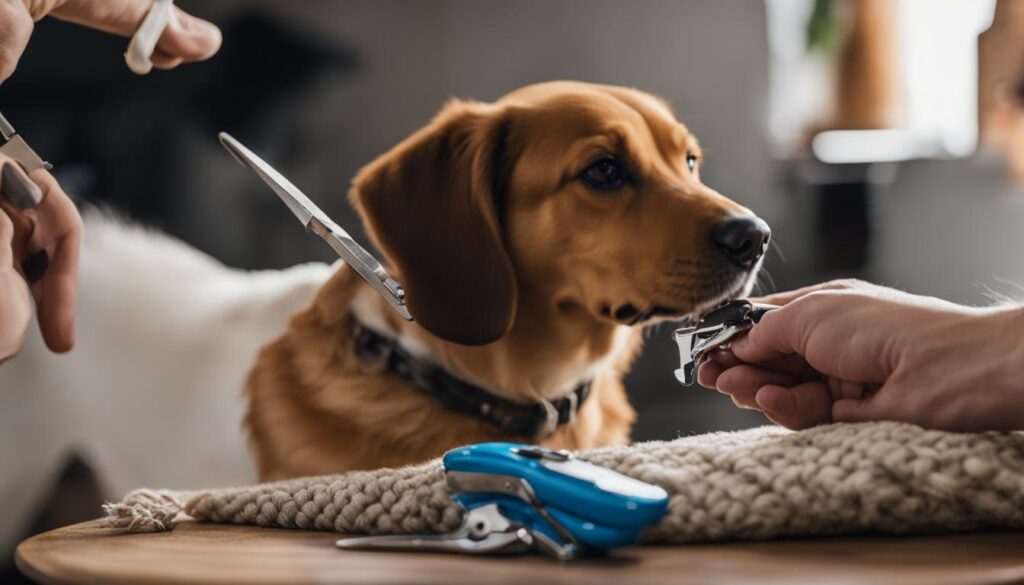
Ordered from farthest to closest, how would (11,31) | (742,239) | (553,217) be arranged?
(553,217), (742,239), (11,31)

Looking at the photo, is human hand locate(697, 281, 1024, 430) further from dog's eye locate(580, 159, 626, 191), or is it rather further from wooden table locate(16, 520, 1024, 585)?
Answer: dog's eye locate(580, 159, 626, 191)

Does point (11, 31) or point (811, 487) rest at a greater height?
point (11, 31)

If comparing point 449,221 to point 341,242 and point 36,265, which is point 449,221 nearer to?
point 341,242

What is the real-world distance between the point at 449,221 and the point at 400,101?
0.50 metres

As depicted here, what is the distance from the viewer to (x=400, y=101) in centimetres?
158

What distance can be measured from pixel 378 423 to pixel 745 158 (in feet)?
3.88

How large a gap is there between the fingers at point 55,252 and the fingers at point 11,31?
0.11m

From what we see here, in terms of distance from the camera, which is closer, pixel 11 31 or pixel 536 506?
pixel 536 506

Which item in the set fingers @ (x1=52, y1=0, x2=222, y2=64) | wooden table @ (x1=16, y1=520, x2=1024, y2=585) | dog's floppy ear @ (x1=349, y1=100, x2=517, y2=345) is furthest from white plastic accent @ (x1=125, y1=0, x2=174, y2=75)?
wooden table @ (x1=16, y1=520, x2=1024, y2=585)

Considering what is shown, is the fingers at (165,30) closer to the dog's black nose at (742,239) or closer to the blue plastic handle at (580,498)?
the dog's black nose at (742,239)

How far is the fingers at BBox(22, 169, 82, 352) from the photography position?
1054 mm

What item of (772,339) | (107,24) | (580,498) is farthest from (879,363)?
(107,24)

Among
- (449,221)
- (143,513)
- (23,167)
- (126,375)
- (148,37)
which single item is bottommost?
(126,375)

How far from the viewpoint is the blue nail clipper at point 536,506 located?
59 centimetres
